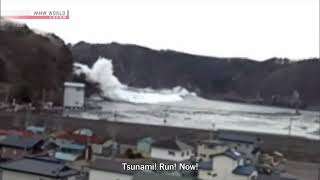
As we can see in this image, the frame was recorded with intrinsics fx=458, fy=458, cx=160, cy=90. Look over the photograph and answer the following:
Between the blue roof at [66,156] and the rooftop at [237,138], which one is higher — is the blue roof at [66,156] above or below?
below

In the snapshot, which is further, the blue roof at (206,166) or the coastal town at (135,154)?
the blue roof at (206,166)

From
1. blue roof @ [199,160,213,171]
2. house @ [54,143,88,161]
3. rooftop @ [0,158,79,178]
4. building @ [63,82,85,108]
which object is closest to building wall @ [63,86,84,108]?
building @ [63,82,85,108]

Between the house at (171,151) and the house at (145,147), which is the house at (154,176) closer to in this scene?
the house at (171,151)

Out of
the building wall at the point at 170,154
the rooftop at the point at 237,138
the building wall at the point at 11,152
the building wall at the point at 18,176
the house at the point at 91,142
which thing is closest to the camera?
the building wall at the point at 18,176

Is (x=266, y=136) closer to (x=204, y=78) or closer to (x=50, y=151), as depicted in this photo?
(x=50, y=151)

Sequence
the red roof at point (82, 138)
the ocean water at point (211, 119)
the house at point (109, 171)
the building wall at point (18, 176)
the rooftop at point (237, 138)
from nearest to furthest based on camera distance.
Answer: the house at point (109, 171) < the building wall at point (18, 176) < the red roof at point (82, 138) < the rooftop at point (237, 138) < the ocean water at point (211, 119)

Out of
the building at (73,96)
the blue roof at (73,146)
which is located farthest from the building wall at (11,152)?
the building at (73,96)

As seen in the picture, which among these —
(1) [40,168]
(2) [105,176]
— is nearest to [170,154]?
(2) [105,176]
